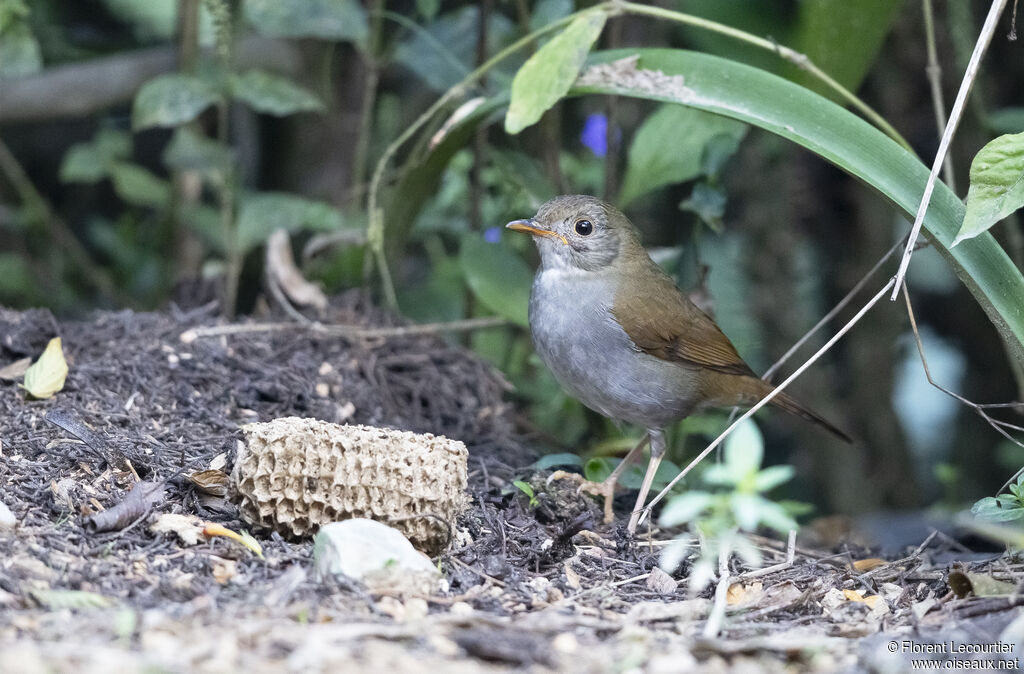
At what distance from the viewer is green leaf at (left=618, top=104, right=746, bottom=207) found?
4.12m

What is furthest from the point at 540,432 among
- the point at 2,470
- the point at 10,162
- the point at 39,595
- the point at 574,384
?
the point at 10,162

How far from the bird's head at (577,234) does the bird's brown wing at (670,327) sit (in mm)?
166

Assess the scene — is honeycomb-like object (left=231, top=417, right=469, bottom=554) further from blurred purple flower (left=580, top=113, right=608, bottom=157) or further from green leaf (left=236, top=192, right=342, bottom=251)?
blurred purple flower (left=580, top=113, right=608, bottom=157)

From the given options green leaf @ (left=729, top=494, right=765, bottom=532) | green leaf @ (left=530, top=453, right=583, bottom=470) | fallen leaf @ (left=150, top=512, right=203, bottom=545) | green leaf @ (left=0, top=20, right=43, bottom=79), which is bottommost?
fallen leaf @ (left=150, top=512, right=203, bottom=545)

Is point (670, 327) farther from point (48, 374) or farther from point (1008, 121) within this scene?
point (48, 374)

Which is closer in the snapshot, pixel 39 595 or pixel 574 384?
pixel 39 595

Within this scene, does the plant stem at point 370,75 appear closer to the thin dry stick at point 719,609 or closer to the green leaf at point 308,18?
the green leaf at point 308,18

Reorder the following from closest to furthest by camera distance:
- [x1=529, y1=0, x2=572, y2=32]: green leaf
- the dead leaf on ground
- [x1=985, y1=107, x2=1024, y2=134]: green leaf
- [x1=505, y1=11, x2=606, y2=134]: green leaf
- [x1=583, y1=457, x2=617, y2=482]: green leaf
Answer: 1. the dead leaf on ground
2. [x1=505, y1=11, x2=606, y2=134]: green leaf
3. [x1=583, y1=457, x2=617, y2=482]: green leaf
4. [x1=985, y1=107, x2=1024, y2=134]: green leaf
5. [x1=529, y1=0, x2=572, y2=32]: green leaf

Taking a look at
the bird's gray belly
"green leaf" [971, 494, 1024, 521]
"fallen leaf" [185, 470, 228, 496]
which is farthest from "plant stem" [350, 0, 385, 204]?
"green leaf" [971, 494, 1024, 521]

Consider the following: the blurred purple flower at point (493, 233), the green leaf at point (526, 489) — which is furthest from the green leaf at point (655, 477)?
the blurred purple flower at point (493, 233)

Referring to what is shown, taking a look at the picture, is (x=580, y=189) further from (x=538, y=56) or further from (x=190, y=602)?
(x=190, y=602)

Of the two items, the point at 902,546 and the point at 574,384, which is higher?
the point at 574,384

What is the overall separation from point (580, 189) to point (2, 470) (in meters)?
3.30

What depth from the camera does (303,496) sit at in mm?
2643
